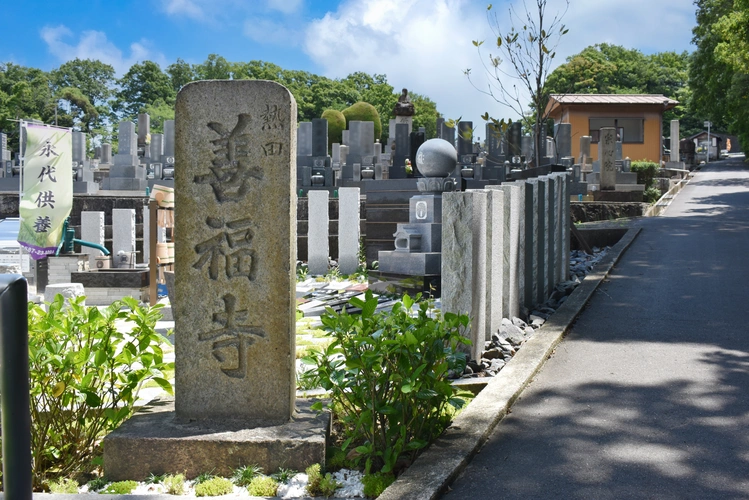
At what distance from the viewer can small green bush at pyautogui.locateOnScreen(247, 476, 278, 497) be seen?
3709mm

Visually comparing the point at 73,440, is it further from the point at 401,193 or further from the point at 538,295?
the point at 401,193

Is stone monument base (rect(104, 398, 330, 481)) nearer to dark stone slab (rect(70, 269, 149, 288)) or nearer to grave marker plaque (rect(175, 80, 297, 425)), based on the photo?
grave marker plaque (rect(175, 80, 297, 425))

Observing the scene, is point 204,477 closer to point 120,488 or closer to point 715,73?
point 120,488

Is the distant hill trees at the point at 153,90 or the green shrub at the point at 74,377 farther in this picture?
the distant hill trees at the point at 153,90

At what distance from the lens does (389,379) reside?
3.88m

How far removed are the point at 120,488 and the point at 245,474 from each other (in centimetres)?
64

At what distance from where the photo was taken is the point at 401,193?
14500mm

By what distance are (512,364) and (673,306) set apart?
3.10m

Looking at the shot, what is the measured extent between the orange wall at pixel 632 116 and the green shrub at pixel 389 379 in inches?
1536

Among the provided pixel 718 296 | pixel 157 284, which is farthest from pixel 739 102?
pixel 157 284

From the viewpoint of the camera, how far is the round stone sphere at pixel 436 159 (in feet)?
36.3

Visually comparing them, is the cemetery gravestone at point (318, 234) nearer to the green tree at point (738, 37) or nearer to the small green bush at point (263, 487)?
the green tree at point (738, 37)

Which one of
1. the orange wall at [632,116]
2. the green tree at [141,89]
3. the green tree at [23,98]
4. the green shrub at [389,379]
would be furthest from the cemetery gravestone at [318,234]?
the green tree at [141,89]

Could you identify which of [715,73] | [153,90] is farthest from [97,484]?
[153,90]
